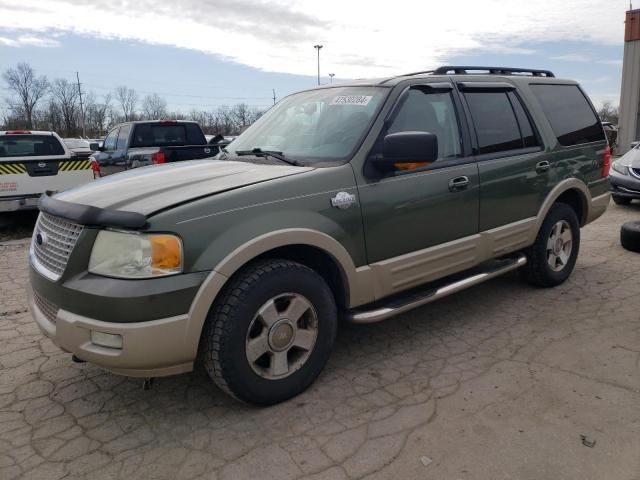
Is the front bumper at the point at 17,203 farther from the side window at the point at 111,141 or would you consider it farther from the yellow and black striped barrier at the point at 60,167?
the side window at the point at 111,141

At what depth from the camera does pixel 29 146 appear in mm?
9250

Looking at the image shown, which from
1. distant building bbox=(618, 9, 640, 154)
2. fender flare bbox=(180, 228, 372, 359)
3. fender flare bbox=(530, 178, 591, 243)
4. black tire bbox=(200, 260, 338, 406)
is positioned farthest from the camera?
distant building bbox=(618, 9, 640, 154)

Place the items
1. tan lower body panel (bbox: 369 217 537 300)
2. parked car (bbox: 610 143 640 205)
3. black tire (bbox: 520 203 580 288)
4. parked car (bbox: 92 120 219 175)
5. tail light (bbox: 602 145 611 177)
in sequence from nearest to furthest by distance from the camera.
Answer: tan lower body panel (bbox: 369 217 537 300)
black tire (bbox: 520 203 580 288)
tail light (bbox: 602 145 611 177)
parked car (bbox: 610 143 640 205)
parked car (bbox: 92 120 219 175)

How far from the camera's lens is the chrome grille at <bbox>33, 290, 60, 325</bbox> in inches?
109

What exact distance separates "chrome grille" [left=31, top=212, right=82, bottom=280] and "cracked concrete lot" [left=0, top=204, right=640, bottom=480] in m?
0.86

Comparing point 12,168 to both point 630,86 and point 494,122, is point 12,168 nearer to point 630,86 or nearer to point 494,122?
point 494,122

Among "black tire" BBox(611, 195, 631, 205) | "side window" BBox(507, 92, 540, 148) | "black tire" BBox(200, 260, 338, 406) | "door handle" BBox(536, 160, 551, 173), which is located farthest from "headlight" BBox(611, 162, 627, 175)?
"black tire" BBox(200, 260, 338, 406)

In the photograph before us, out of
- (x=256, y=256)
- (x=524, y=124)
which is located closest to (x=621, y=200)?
(x=524, y=124)

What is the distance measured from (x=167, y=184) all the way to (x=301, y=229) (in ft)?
2.74

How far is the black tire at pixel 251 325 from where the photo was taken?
2.74 metres

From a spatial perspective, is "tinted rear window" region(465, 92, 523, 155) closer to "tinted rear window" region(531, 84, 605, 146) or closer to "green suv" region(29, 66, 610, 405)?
"green suv" region(29, 66, 610, 405)

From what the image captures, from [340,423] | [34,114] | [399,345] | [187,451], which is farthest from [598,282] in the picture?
[34,114]

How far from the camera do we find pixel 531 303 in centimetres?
467

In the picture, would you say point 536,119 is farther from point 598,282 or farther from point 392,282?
point 392,282
